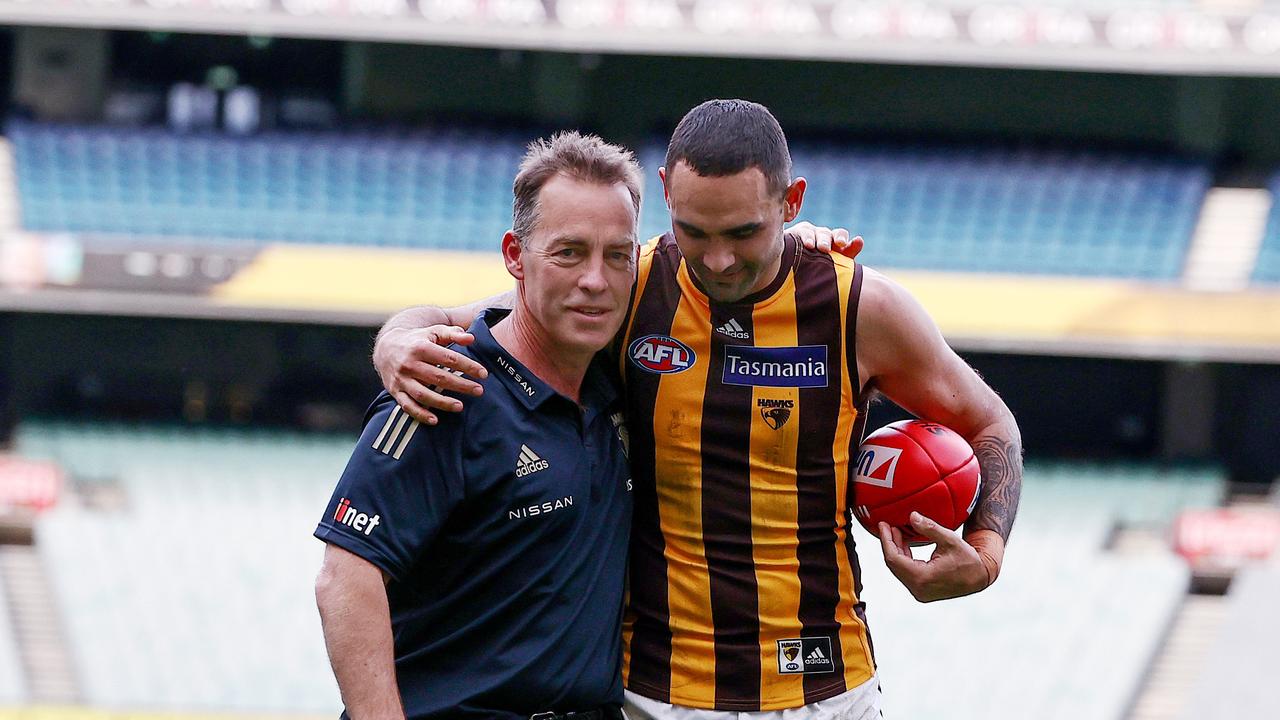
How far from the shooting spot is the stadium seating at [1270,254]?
44.4 feet

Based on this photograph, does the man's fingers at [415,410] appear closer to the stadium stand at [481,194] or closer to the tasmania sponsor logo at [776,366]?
the tasmania sponsor logo at [776,366]

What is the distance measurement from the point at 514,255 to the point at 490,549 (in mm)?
620

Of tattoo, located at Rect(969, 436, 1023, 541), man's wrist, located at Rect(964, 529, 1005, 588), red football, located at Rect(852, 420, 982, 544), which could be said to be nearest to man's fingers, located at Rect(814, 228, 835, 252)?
red football, located at Rect(852, 420, 982, 544)

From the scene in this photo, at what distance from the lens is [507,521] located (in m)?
2.77

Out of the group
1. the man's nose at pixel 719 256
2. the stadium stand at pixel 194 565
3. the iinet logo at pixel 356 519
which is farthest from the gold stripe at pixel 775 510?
the stadium stand at pixel 194 565

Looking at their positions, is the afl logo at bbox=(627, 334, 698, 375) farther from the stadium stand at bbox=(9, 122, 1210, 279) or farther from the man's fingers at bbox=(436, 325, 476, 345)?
the stadium stand at bbox=(9, 122, 1210, 279)

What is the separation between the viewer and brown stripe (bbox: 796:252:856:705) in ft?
10.4

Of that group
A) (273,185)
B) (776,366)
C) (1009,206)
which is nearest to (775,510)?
(776,366)

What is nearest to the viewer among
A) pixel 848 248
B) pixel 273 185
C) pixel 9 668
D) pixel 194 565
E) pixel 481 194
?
pixel 848 248

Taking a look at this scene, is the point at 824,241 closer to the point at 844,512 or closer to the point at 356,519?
the point at 844,512

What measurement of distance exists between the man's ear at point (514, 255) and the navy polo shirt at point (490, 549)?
0.53 ft

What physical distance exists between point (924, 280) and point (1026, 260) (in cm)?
136

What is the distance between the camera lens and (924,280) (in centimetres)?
1307

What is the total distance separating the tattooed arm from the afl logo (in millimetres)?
412
